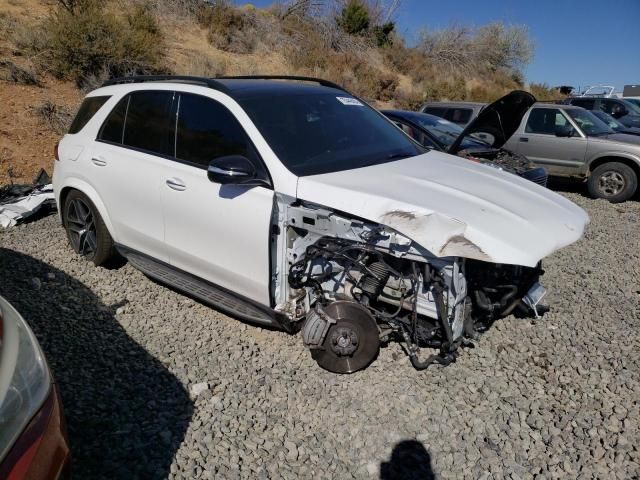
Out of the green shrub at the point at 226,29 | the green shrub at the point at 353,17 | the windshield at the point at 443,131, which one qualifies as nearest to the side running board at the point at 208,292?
the windshield at the point at 443,131

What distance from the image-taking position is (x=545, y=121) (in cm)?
966

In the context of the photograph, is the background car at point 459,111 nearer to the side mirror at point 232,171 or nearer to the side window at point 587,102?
the side window at point 587,102

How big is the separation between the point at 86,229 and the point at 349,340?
3.08m

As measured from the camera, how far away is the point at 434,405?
9.95 feet

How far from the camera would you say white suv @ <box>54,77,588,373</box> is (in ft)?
9.52

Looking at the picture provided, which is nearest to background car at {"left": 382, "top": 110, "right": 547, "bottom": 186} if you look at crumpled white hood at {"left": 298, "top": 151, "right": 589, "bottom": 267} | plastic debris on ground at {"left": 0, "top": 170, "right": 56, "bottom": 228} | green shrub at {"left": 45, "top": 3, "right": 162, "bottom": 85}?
crumpled white hood at {"left": 298, "top": 151, "right": 589, "bottom": 267}

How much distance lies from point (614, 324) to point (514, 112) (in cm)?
228

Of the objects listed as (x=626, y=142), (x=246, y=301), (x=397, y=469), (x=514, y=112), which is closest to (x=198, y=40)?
(x=626, y=142)

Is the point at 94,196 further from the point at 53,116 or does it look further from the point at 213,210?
the point at 53,116

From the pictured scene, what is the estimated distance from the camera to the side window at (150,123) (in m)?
3.92

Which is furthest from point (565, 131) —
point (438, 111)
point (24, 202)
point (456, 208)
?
point (24, 202)

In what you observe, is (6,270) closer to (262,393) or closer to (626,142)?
(262,393)

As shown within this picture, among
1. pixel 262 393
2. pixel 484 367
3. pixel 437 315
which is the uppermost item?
pixel 437 315

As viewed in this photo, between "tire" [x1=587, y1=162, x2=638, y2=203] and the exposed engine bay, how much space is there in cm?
673
